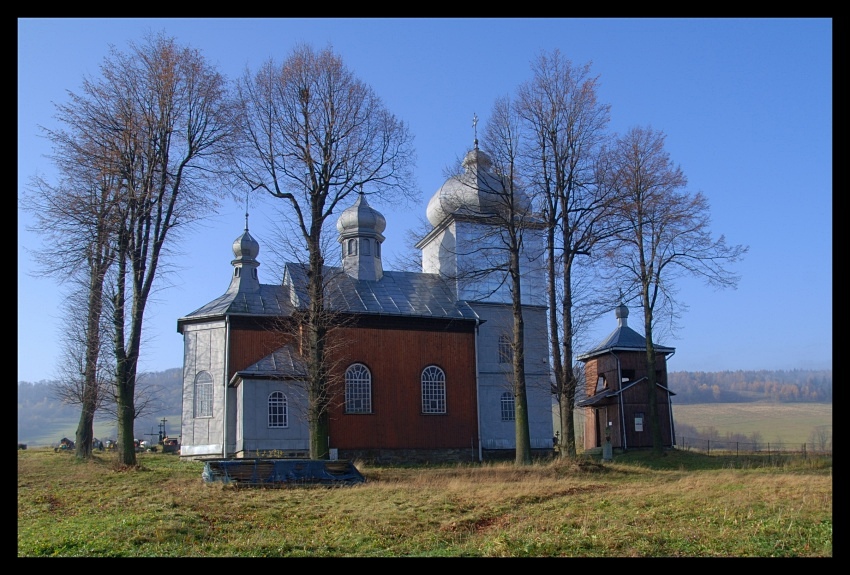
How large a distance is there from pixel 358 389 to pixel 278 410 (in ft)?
10.1

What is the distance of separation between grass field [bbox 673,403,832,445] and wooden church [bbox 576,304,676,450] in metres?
29.3

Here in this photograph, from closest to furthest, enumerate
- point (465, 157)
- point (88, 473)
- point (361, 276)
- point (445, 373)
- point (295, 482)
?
point (295, 482), point (88, 473), point (465, 157), point (445, 373), point (361, 276)

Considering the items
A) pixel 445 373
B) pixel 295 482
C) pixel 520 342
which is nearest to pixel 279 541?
pixel 295 482

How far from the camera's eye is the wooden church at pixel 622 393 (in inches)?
1345

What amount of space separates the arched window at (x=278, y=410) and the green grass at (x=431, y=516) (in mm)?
6755

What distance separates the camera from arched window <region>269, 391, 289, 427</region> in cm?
2694

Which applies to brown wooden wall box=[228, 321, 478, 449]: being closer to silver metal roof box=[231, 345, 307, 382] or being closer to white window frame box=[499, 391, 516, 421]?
silver metal roof box=[231, 345, 307, 382]

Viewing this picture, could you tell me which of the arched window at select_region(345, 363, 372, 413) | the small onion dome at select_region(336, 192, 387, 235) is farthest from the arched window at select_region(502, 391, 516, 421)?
the small onion dome at select_region(336, 192, 387, 235)

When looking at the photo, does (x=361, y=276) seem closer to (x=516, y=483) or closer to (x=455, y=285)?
(x=455, y=285)

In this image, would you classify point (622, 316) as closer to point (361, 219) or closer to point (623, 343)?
point (623, 343)

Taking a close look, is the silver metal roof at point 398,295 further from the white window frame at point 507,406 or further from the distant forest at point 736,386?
the distant forest at point 736,386

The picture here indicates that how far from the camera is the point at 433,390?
97.1 ft

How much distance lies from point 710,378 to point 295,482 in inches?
3242

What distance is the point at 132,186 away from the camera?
22.0 metres
